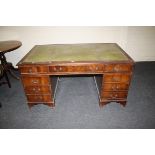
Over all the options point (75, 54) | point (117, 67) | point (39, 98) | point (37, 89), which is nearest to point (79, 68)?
point (75, 54)

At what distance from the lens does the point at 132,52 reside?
4.42m

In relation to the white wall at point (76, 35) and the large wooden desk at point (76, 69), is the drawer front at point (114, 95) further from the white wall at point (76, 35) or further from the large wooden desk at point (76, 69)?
the white wall at point (76, 35)

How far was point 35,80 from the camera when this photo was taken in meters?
2.28

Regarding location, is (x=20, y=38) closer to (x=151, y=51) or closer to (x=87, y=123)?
(x=87, y=123)

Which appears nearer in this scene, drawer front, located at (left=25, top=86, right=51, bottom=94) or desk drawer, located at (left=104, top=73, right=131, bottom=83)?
desk drawer, located at (left=104, top=73, right=131, bottom=83)

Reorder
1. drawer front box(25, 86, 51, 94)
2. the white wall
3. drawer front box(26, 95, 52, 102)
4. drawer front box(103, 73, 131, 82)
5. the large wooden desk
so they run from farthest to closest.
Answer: the white wall < drawer front box(26, 95, 52, 102) < drawer front box(25, 86, 51, 94) < drawer front box(103, 73, 131, 82) < the large wooden desk

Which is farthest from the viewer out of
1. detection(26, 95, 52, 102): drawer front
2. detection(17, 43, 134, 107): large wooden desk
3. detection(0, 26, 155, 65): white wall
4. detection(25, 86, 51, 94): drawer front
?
detection(0, 26, 155, 65): white wall

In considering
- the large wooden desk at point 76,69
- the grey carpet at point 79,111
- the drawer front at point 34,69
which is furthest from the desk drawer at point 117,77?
the drawer front at point 34,69

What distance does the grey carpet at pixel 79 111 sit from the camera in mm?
2334

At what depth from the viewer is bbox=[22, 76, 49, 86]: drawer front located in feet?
7.41

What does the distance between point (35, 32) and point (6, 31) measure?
0.70 metres

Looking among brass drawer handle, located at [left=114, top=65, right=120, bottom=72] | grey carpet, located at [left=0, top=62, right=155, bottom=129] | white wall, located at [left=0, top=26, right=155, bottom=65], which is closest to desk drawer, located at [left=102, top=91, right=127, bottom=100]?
grey carpet, located at [left=0, top=62, right=155, bottom=129]

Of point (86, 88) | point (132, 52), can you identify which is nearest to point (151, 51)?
point (132, 52)

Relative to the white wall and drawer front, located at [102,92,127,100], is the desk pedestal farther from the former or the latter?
the white wall
